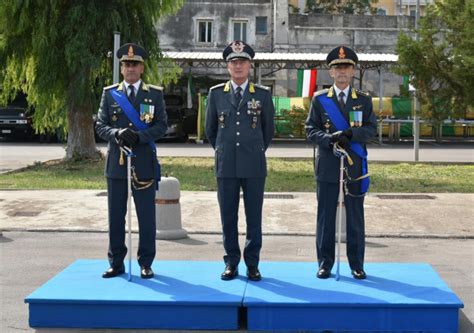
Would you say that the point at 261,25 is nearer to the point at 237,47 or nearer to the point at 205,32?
the point at 205,32

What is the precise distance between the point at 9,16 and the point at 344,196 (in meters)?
14.4

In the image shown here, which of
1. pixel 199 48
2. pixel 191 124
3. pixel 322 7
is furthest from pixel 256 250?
pixel 322 7

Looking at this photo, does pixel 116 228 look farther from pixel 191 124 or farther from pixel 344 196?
pixel 191 124

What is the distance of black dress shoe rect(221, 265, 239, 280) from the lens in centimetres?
690

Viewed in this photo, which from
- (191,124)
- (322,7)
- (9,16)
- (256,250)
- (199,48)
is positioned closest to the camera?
(256,250)

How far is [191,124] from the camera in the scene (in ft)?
114

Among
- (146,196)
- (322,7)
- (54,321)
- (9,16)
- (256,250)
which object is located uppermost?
(322,7)

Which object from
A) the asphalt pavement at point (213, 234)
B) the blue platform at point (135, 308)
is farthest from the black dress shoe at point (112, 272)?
the asphalt pavement at point (213, 234)

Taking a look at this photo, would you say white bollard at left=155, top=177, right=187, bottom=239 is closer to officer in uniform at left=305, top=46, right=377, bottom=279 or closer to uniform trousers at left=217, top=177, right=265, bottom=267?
uniform trousers at left=217, top=177, right=265, bottom=267

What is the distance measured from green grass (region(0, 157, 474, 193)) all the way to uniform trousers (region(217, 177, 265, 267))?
855 centimetres

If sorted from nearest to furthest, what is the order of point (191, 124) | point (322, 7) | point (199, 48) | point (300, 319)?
1. point (300, 319)
2. point (191, 124)
3. point (199, 48)
4. point (322, 7)

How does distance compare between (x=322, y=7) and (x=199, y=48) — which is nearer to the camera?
(x=199, y=48)

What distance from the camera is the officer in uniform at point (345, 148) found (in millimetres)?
6844

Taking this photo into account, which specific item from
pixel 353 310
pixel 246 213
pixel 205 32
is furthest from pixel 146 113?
pixel 205 32
